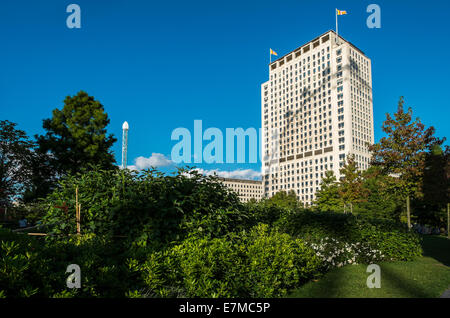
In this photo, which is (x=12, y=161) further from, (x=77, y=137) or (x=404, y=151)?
(x=404, y=151)

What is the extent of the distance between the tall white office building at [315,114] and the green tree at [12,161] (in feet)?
297

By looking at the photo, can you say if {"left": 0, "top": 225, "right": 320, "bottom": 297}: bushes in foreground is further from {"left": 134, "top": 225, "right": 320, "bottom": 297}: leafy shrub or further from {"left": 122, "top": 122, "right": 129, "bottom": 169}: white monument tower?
{"left": 122, "top": 122, "right": 129, "bottom": 169}: white monument tower

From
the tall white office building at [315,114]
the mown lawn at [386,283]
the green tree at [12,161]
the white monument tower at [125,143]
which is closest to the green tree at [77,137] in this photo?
the green tree at [12,161]

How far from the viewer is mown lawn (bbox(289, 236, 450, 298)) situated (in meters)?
5.84

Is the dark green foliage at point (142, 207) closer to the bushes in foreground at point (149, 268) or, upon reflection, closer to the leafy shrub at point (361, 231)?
the bushes in foreground at point (149, 268)

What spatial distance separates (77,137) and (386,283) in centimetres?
2334

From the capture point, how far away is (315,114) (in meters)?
119

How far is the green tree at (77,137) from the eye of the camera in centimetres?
2331

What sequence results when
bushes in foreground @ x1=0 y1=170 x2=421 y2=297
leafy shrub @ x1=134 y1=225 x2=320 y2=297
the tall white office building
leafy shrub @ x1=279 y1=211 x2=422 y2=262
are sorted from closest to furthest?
bushes in foreground @ x1=0 y1=170 x2=421 y2=297 → leafy shrub @ x1=134 y1=225 x2=320 y2=297 → leafy shrub @ x1=279 y1=211 x2=422 y2=262 → the tall white office building

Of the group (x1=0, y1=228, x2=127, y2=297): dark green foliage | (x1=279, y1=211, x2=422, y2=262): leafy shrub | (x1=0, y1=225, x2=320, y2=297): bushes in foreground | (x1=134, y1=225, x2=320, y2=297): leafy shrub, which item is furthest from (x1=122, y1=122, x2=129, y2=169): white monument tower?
(x1=0, y1=228, x2=127, y2=297): dark green foliage

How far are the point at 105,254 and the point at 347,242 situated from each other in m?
8.63

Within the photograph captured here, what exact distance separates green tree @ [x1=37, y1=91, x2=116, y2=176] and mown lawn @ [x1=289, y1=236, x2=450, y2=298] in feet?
65.3

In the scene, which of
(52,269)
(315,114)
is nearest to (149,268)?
(52,269)
